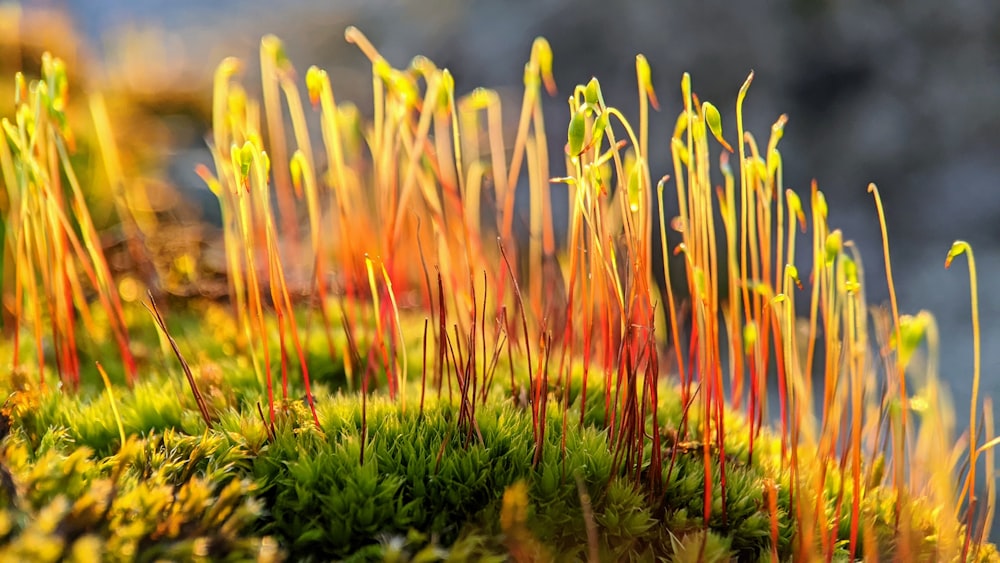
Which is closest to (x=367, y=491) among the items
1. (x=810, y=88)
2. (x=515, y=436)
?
(x=515, y=436)

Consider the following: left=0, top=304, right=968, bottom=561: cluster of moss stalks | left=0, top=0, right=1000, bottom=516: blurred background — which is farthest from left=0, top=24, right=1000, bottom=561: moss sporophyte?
left=0, top=0, right=1000, bottom=516: blurred background

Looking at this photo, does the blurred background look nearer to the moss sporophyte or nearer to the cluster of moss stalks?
the moss sporophyte

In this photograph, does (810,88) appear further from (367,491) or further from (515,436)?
(367,491)

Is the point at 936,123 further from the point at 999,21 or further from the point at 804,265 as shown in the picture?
the point at 804,265

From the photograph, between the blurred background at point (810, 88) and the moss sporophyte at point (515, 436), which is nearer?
the moss sporophyte at point (515, 436)

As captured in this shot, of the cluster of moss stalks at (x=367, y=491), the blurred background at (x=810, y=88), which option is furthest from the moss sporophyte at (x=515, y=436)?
the blurred background at (x=810, y=88)

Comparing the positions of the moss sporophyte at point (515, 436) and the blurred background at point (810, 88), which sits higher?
the blurred background at point (810, 88)

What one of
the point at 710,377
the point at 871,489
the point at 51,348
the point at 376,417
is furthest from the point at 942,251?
the point at 51,348

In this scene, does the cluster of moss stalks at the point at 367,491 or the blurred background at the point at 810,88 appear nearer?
the cluster of moss stalks at the point at 367,491

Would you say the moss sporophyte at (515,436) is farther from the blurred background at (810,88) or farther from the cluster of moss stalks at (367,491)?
the blurred background at (810,88)
